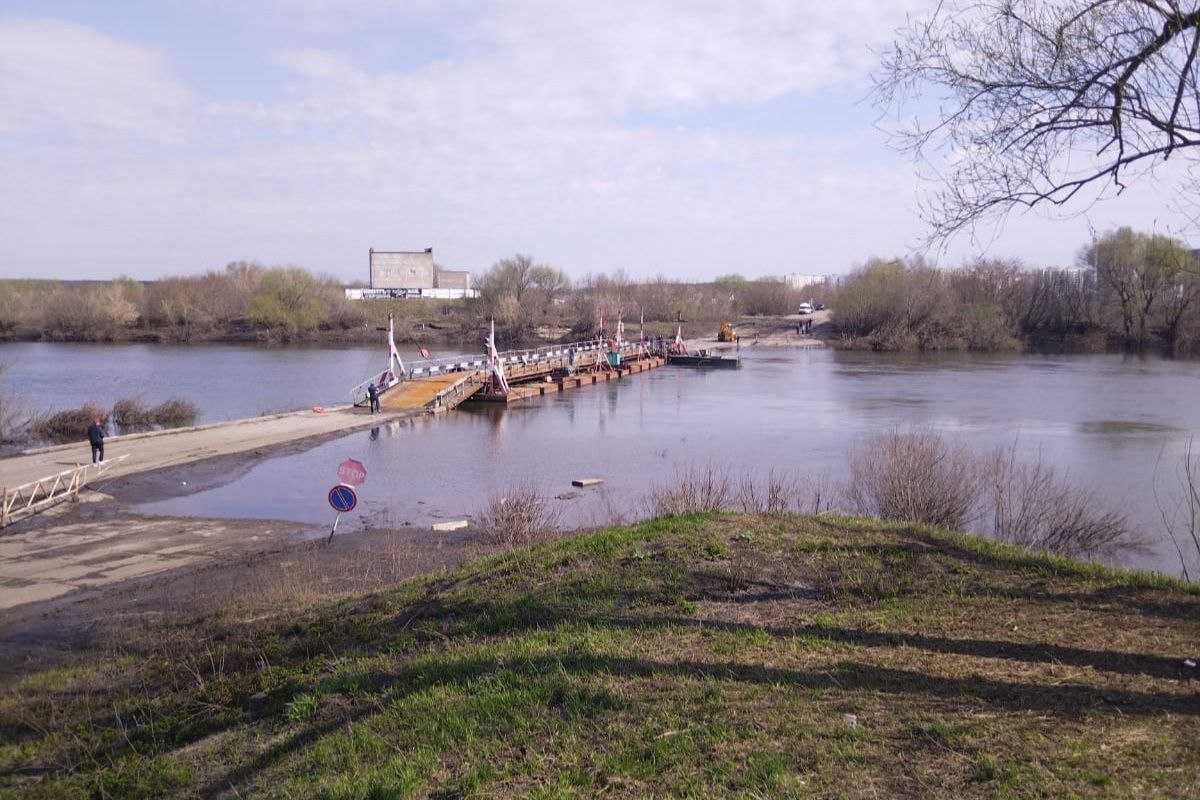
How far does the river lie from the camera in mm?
19938

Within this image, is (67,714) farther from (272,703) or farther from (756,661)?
(756,661)

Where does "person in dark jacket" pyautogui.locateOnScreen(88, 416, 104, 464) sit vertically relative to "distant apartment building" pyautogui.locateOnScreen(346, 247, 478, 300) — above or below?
below

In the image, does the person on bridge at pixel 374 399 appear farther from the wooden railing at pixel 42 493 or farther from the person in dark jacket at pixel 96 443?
the wooden railing at pixel 42 493

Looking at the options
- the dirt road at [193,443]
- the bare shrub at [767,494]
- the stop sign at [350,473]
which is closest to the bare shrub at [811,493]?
the bare shrub at [767,494]

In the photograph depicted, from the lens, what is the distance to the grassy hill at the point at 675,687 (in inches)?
174

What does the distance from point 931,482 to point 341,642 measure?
35.1 ft

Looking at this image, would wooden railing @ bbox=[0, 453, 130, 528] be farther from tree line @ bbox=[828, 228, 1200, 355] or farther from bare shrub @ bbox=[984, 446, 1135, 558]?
tree line @ bbox=[828, 228, 1200, 355]

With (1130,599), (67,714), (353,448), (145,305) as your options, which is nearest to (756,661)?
(1130,599)

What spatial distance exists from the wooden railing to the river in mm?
1943

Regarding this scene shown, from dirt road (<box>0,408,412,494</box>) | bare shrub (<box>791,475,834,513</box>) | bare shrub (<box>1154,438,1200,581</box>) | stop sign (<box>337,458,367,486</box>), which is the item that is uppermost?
stop sign (<box>337,458,367,486</box>)

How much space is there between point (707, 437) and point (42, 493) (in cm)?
1800

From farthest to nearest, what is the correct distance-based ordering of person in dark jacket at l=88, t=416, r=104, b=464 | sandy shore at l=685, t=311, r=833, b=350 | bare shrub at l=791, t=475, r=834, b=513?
sandy shore at l=685, t=311, r=833, b=350 → person in dark jacket at l=88, t=416, r=104, b=464 → bare shrub at l=791, t=475, r=834, b=513

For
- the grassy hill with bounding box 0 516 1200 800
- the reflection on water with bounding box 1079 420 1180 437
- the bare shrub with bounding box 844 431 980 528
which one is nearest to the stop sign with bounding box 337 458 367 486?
the grassy hill with bounding box 0 516 1200 800

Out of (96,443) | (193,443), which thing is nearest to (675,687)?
(96,443)
